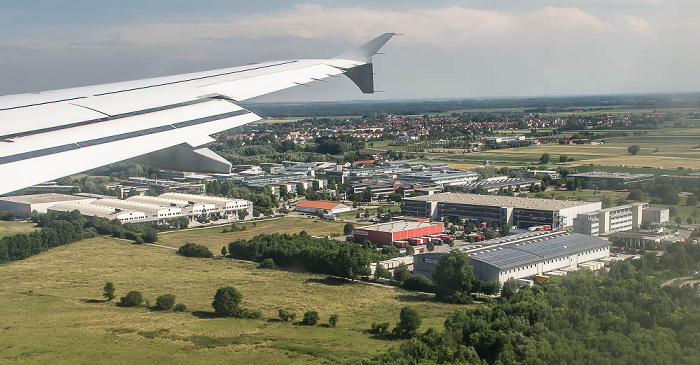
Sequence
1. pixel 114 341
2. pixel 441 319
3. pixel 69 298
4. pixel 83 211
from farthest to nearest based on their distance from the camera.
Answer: pixel 83 211 < pixel 69 298 < pixel 441 319 < pixel 114 341

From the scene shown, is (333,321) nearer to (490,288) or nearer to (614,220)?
(490,288)

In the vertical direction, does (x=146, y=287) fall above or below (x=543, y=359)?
below

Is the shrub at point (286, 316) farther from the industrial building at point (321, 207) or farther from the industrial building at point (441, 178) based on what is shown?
the industrial building at point (441, 178)

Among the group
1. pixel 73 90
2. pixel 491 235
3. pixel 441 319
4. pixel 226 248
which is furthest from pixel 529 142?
pixel 73 90

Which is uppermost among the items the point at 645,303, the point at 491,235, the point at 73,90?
the point at 73,90

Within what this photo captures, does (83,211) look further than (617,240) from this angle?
Yes

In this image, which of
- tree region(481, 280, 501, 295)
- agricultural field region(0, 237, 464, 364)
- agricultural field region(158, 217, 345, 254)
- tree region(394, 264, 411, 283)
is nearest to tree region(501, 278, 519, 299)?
tree region(481, 280, 501, 295)

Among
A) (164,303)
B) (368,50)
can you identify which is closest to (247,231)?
(164,303)

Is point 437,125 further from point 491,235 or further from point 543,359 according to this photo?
point 543,359
